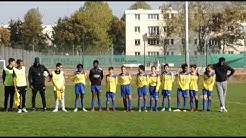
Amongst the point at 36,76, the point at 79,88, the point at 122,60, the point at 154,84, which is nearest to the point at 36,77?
the point at 36,76

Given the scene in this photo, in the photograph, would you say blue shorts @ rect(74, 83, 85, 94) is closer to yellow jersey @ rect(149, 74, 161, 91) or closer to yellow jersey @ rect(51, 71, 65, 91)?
yellow jersey @ rect(51, 71, 65, 91)

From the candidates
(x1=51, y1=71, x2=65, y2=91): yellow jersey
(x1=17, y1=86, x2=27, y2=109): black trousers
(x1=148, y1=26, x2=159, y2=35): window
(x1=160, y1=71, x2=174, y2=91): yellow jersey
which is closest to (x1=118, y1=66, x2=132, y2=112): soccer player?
(x1=160, y1=71, x2=174, y2=91): yellow jersey

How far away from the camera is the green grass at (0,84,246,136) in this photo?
11.6m

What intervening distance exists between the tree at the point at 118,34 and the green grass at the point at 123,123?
2903 inches

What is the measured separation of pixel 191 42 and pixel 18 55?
3600 centimetres

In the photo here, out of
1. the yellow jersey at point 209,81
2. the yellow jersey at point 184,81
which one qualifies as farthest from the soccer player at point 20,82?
the yellow jersey at point 209,81

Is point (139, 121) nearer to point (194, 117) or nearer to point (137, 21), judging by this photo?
point (194, 117)

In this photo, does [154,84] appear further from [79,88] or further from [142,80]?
[79,88]

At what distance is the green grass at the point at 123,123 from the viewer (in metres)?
11.6

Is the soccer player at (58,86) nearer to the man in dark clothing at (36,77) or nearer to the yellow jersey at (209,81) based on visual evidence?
the man in dark clothing at (36,77)

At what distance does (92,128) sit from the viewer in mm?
12312

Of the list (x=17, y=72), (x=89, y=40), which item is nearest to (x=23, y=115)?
(x=17, y=72)

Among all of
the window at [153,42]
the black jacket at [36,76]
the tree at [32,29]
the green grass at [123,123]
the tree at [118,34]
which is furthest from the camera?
the tree at [118,34]

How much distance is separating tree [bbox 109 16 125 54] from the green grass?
73.7 metres
